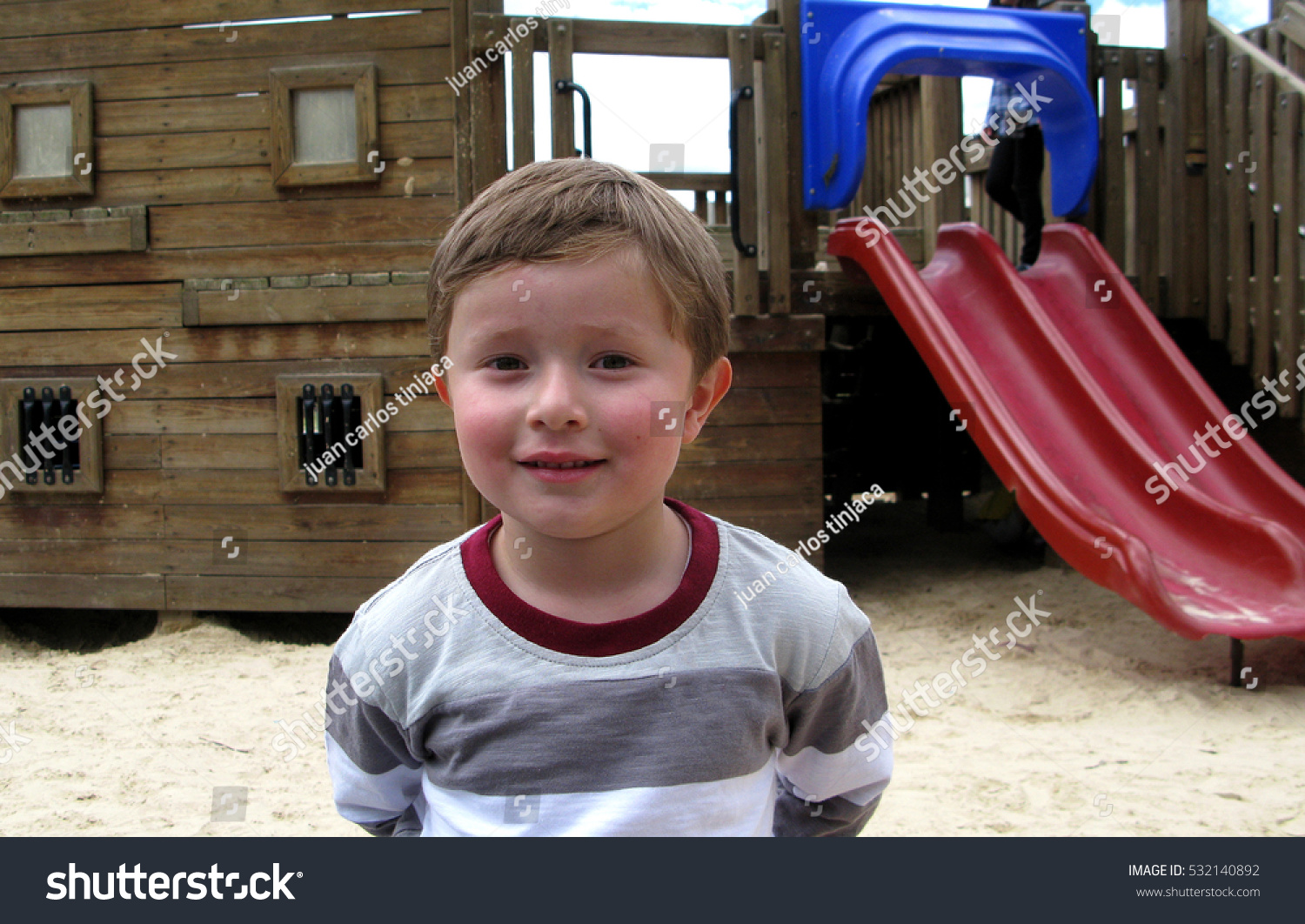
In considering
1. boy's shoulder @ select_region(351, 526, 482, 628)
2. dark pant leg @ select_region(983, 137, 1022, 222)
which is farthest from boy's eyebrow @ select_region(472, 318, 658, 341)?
dark pant leg @ select_region(983, 137, 1022, 222)

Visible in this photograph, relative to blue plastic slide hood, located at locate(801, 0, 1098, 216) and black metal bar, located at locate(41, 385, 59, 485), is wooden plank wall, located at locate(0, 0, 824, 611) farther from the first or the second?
blue plastic slide hood, located at locate(801, 0, 1098, 216)

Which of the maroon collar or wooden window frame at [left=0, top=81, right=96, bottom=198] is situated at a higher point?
wooden window frame at [left=0, top=81, right=96, bottom=198]

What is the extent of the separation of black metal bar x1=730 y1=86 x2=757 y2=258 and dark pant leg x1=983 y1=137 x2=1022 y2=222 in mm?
1695

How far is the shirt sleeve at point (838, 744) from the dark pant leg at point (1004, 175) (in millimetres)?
4980

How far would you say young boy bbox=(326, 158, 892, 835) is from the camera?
1.11 metres

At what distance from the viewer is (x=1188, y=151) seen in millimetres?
5676

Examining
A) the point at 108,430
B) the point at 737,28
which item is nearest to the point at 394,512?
the point at 108,430

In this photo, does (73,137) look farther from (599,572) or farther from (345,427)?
(599,572)

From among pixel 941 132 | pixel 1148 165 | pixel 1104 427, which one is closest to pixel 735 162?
pixel 941 132

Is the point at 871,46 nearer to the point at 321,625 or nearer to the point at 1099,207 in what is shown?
the point at 1099,207

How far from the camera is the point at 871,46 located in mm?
5078

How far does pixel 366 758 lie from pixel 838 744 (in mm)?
604

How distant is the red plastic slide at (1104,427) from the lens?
12.7 ft

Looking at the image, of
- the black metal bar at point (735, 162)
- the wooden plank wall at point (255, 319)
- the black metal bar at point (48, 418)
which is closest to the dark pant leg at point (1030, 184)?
the wooden plank wall at point (255, 319)
